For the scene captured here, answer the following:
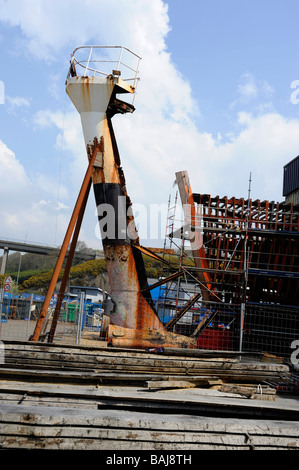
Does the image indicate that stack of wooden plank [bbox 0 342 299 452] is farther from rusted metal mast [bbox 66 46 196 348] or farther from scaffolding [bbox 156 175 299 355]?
scaffolding [bbox 156 175 299 355]

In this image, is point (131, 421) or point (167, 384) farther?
point (167, 384)

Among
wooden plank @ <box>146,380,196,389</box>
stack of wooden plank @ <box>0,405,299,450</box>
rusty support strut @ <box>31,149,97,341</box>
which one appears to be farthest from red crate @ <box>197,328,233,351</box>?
stack of wooden plank @ <box>0,405,299,450</box>

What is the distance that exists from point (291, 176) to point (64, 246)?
15.1 m

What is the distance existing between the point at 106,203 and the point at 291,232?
717 cm

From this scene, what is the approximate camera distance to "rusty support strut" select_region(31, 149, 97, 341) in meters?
10.2

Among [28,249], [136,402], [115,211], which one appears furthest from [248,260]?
[28,249]

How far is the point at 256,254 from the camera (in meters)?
15.7

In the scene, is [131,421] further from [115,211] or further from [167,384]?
[115,211]

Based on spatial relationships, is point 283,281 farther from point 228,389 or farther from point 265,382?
point 228,389

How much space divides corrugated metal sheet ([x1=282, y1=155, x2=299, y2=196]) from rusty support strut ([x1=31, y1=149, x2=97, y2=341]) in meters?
12.7

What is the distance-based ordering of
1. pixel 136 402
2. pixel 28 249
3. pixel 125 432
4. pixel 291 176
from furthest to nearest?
pixel 28 249 → pixel 291 176 → pixel 136 402 → pixel 125 432

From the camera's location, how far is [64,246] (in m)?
10.9

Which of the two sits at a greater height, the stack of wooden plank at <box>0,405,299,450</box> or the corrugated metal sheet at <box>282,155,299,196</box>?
the corrugated metal sheet at <box>282,155,299,196</box>
